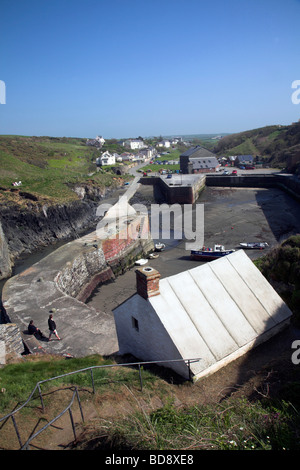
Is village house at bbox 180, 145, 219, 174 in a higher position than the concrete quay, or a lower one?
higher

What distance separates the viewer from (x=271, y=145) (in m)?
82.9

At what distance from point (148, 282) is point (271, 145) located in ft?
290

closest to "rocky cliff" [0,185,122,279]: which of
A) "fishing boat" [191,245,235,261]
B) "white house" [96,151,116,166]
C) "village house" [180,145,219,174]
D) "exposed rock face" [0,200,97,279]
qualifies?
"exposed rock face" [0,200,97,279]

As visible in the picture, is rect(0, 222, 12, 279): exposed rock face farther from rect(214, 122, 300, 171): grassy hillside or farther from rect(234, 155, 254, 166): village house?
rect(234, 155, 254, 166): village house

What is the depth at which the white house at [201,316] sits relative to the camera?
6.88 m

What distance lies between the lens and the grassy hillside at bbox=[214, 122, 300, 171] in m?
67.7

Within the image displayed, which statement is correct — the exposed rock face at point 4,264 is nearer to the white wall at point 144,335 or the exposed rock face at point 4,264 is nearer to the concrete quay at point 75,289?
the concrete quay at point 75,289

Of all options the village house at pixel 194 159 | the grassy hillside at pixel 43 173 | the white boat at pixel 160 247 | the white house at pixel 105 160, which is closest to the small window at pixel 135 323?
the white boat at pixel 160 247

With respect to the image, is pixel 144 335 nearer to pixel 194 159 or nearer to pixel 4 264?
pixel 4 264

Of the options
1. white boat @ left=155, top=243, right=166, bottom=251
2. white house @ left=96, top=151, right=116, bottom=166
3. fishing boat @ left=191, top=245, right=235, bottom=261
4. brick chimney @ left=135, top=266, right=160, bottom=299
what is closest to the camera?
brick chimney @ left=135, top=266, right=160, bottom=299

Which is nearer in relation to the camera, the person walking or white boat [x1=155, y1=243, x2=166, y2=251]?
the person walking

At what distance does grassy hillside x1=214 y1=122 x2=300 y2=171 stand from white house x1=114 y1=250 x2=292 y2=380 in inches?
2008

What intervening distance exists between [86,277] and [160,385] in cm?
1439

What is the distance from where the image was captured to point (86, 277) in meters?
20.0
